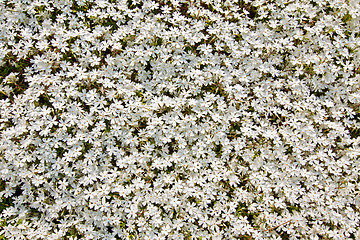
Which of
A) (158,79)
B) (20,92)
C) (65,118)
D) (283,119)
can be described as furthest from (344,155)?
(20,92)

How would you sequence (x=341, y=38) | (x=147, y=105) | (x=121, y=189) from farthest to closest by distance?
(x=341, y=38) → (x=147, y=105) → (x=121, y=189)

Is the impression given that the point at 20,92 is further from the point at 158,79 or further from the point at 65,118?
the point at 158,79

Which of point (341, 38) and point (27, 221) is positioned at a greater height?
point (341, 38)

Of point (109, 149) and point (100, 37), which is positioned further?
point (100, 37)

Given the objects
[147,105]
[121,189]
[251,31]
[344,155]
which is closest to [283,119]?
[344,155]

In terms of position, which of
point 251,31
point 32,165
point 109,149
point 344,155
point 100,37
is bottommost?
point 32,165

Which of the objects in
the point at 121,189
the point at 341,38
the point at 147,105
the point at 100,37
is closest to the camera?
the point at 121,189

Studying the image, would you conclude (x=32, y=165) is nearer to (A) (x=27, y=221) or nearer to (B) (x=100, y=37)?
(A) (x=27, y=221)
